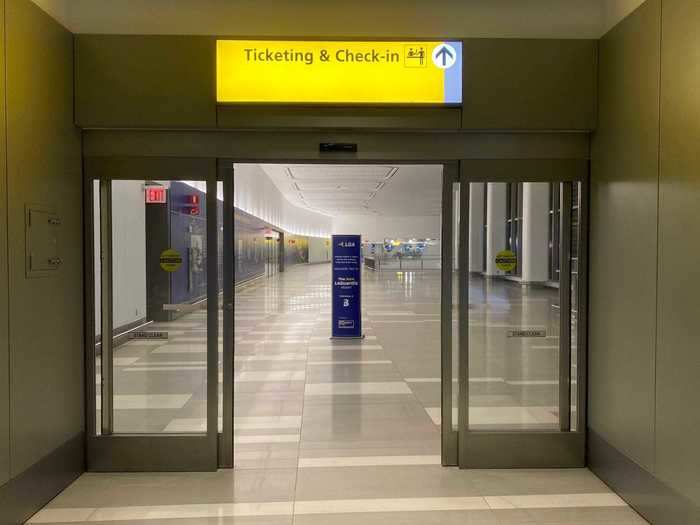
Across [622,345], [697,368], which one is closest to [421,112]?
[622,345]

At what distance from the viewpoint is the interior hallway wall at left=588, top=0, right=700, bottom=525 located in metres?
3.11

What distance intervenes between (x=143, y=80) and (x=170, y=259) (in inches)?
52.3

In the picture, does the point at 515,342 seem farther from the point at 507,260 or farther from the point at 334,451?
the point at 334,451

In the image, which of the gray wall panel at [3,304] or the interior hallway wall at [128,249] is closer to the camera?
the gray wall panel at [3,304]

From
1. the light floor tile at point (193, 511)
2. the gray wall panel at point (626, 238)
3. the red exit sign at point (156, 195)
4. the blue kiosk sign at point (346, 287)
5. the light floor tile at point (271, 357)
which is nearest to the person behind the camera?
the gray wall panel at point (626, 238)

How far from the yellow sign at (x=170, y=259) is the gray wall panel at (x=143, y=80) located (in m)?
0.98

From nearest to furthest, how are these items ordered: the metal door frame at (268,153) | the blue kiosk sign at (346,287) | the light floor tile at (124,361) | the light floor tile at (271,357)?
the metal door frame at (268,153) < the light floor tile at (124,361) < the light floor tile at (271,357) < the blue kiosk sign at (346,287)

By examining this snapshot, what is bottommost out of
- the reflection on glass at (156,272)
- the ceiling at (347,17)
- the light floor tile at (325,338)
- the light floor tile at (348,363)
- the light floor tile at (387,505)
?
the light floor tile at (387,505)

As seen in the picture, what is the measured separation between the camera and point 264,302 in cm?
1767

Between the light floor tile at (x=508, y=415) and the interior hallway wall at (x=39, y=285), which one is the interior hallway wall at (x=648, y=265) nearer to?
the light floor tile at (x=508, y=415)

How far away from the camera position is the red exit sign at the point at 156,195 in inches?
174

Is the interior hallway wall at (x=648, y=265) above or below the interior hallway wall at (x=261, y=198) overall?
below

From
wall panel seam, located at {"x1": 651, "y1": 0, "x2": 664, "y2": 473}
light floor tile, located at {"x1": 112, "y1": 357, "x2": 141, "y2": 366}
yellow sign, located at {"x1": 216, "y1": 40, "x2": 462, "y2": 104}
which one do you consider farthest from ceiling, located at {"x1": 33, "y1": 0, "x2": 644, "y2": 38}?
light floor tile, located at {"x1": 112, "y1": 357, "x2": 141, "y2": 366}

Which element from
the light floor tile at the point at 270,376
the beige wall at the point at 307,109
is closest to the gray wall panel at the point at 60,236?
the beige wall at the point at 307,109
